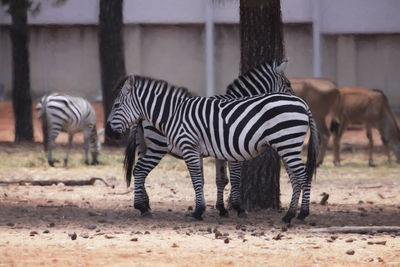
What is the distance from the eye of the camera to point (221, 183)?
1266 centimetres

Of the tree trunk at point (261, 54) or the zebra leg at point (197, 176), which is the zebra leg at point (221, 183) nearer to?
the zebra leg at point (197, 176)

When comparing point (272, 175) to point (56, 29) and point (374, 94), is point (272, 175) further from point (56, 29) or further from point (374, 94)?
point (56, 29)

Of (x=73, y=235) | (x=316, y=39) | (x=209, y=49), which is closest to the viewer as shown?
(x=73, y=235)

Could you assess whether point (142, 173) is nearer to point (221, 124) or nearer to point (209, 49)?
point (221, 124)

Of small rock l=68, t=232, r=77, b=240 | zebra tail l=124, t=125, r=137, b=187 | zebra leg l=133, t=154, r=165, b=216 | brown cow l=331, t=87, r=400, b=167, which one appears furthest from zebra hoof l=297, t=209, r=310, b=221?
brown cow l=331, t=87, r=400, b=167

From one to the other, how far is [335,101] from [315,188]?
234 inches

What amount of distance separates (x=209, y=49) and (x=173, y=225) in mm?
19704

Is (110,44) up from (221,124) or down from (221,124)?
up

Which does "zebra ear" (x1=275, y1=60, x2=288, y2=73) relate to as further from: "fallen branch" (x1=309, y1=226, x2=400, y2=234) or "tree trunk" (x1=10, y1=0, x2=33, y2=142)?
"tree trunk" (x1=10, y1=0, x2=33, y2=142)

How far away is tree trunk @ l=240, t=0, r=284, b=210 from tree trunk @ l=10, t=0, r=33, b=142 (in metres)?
11.8

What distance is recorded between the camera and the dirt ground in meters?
9.32

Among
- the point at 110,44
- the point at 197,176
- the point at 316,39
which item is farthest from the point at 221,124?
the point at 316,39

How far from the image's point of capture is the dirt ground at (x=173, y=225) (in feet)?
30.6

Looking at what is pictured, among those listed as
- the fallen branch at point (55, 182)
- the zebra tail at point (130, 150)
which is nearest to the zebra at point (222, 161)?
the zebra tail at point (130, 150)
